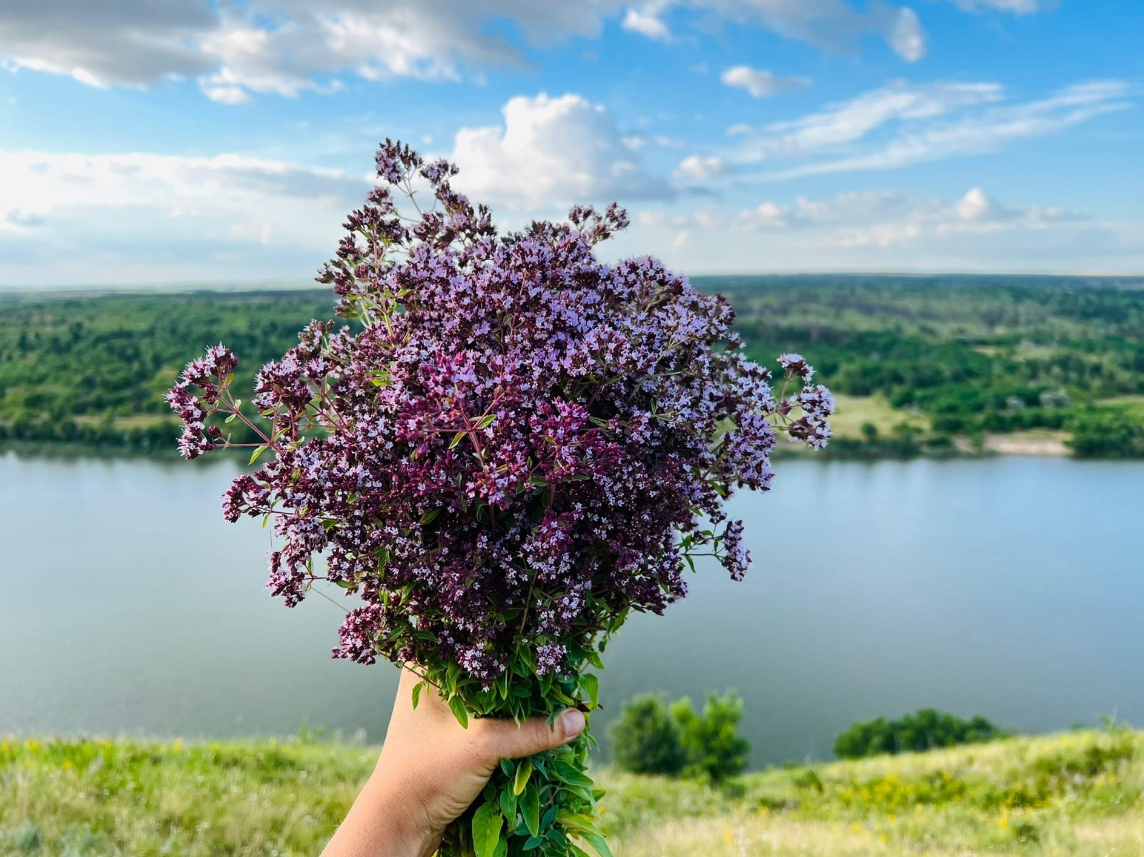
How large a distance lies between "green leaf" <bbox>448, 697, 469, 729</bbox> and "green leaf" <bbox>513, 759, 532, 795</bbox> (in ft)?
0.58

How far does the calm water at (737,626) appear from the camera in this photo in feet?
76.8

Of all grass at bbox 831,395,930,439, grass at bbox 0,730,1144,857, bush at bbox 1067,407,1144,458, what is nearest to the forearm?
grass at bbox 0,730,1144,857

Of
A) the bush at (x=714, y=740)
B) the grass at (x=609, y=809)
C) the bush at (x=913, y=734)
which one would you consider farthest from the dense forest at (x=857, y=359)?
the grass at (x=609, y=809)

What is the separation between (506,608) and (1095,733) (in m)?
7.97

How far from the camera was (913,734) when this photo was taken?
2003cm

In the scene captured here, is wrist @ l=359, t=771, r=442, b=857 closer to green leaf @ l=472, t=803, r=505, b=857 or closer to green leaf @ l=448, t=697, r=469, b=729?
green leaf @ l=472, t=803, r=505, b=857

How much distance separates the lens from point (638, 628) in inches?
1152

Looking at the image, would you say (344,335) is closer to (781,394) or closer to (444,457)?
(444,457)

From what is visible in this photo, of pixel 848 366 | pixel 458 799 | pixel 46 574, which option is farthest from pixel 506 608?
pixel 848 366

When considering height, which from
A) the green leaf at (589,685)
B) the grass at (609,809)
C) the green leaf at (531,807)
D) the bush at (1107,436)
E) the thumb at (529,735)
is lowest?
the bush at (1107,436)

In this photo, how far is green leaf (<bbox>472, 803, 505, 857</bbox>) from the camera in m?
1.85

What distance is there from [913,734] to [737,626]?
929 cm

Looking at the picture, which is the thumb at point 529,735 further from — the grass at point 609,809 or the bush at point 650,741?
the bush at point 650,741

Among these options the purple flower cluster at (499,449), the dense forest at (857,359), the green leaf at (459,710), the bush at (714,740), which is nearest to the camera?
the purple flower cluster at (499,449)
